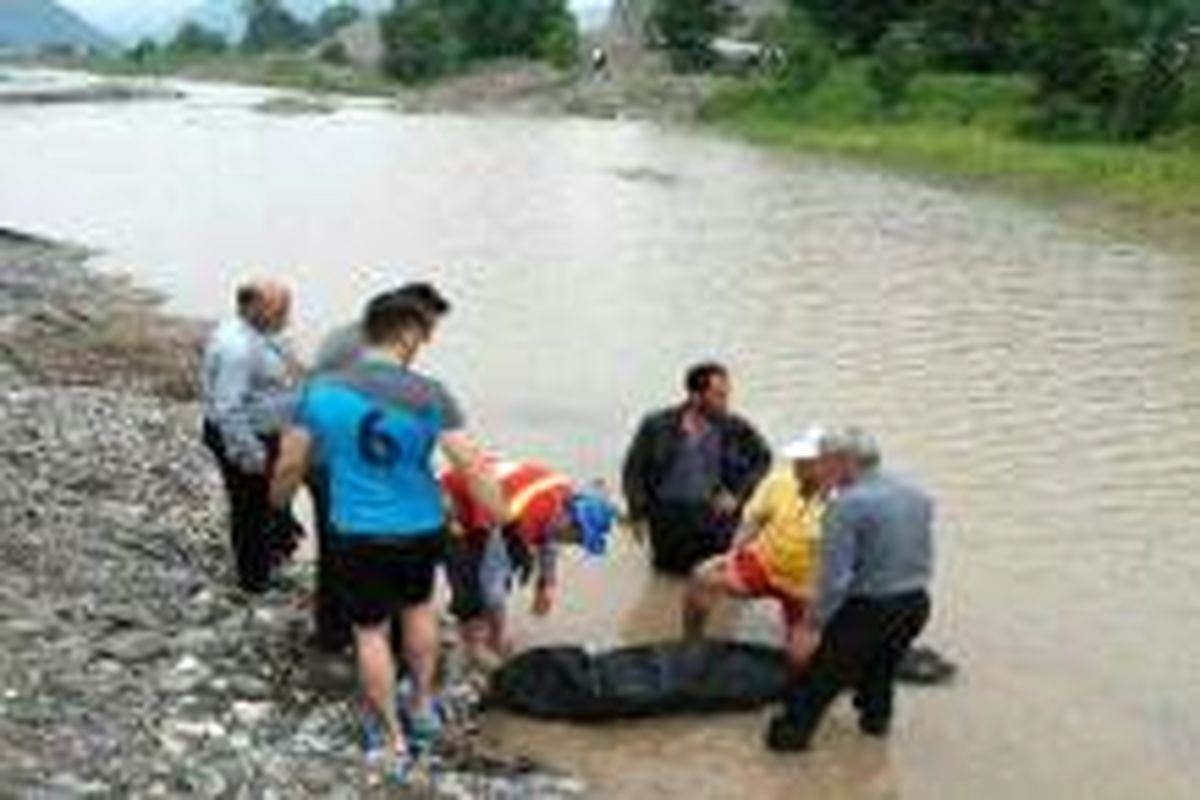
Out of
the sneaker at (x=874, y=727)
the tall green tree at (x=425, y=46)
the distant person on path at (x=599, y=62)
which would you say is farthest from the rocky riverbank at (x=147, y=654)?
the tall green tree at (x=425, y=46)

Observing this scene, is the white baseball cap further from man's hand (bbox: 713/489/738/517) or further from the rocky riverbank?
man's hand (bbox: 713/489/738/517)

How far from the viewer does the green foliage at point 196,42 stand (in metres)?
183

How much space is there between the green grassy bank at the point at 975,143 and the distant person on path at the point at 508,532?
28796 mm

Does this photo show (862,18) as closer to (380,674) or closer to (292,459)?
(380,674)

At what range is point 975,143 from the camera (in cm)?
6147

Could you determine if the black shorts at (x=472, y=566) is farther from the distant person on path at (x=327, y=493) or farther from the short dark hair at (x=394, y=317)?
the short dark hair at (x=394, y=317)

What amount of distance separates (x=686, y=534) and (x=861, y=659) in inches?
129

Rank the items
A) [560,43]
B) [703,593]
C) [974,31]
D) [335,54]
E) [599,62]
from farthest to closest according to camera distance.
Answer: [335,54] → [560,43] → [599,62] → [974,31] → [703,593]

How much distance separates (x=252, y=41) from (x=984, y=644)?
610 ft

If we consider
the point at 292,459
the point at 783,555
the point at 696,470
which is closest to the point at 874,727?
the point at 783,555

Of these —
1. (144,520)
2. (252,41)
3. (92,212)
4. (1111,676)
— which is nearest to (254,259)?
(92,212)

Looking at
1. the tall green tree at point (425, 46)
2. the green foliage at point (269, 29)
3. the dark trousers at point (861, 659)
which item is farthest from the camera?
the green foliage at point (269, 29)

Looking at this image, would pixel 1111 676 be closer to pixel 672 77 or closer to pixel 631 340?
pixel 631 340

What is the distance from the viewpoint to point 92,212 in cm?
4403
